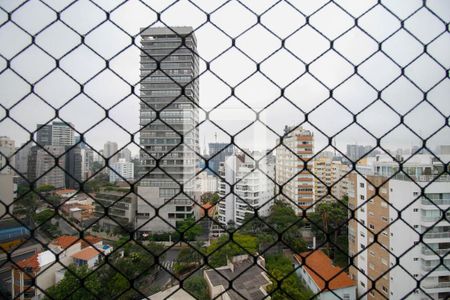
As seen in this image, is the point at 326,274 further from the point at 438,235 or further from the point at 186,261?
the point at 186,261

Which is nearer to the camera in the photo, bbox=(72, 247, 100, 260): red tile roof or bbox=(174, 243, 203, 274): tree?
bbox=(72, 247, 100, 260): red tile roof

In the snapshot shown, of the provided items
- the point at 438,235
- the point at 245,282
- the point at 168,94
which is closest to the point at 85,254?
the point at 245,282

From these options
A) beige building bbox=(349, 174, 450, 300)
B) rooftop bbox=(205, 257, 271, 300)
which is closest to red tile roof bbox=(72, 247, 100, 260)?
rooftop bbox=(205, 257, 271, 300)

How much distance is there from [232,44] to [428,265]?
17.6 feet

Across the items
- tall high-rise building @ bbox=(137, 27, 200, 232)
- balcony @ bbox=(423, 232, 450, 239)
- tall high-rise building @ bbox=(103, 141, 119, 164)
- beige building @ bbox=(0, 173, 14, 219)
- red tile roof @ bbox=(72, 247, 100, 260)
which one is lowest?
red tile roof @ bbox=(72, 247, 100, 260)

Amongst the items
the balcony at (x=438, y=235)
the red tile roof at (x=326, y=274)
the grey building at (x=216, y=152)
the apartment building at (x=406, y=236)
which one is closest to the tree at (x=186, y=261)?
the red tile roof at (x=326, y=274)

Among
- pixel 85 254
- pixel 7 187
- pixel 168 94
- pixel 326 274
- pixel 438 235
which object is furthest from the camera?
pixel 326 274

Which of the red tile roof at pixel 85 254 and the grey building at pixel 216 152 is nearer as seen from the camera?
the grey building at pixel 216 152

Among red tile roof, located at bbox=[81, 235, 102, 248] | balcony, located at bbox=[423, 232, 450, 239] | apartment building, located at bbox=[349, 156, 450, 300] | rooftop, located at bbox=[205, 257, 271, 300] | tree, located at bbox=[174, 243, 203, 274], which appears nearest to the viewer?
red tile roof, located at bbox=[81, 235, 102, 248]

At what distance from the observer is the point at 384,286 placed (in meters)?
4.87

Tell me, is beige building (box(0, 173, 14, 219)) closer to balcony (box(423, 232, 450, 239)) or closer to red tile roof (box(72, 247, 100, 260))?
red tile roof (box(72, 247, 100, 260))

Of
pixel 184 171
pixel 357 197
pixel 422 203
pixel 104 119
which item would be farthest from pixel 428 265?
pixel 104 119

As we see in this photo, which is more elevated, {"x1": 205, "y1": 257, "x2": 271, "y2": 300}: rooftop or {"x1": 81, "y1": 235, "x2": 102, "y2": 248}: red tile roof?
{"x1": 81, "y1": 235, "x2": 102, "y2": 248}: red tile roof

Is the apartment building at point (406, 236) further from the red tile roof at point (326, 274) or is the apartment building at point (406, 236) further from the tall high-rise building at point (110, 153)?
the tall high-rise building at point (110, 153)
